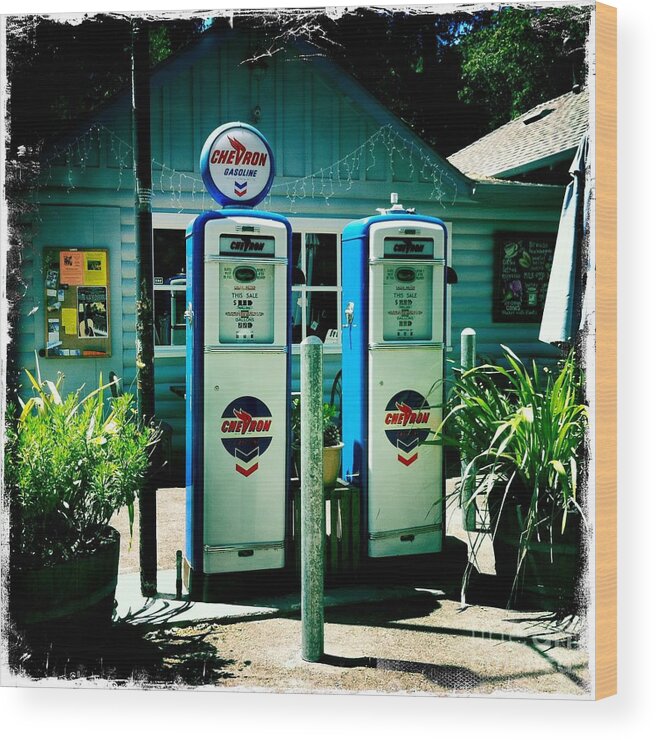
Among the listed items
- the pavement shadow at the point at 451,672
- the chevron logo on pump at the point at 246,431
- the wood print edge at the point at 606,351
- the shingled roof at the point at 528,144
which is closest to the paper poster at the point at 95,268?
the chevron logo on pump at the point at 246,431

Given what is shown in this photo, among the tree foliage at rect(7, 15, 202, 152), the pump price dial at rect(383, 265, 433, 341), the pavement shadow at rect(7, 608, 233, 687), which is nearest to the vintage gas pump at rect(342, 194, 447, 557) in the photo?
the pump price dial at rect(383, 265, 433, 341)

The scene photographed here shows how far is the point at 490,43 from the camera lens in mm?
3771

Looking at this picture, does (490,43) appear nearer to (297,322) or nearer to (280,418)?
(280,418)

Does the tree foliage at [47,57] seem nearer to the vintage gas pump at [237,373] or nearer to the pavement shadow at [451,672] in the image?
the vintage gas pump at [237,373]

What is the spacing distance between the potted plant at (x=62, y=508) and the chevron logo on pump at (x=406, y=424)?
4.52ft

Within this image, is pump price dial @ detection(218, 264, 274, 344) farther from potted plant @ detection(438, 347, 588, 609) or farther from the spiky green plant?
potted plant @ detection(438, 347, 588, 609)

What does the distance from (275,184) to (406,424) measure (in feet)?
8.60

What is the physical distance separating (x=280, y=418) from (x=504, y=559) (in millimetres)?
1240

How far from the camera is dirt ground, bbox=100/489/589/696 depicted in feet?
11.7

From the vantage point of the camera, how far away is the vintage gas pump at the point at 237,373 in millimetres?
4148

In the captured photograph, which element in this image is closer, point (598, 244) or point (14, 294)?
point (598, 244)

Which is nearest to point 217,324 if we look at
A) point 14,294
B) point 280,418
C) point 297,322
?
point 280,418

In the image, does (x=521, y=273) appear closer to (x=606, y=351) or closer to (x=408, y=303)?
(x=408, y=303)

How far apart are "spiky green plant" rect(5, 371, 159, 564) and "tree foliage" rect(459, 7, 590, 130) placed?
2146mm
